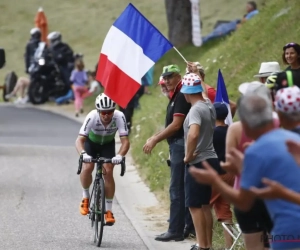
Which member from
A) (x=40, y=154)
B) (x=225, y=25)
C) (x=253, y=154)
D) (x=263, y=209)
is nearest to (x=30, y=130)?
(x=40, y=154)

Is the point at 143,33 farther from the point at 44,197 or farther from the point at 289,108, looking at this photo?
the point at 289,108

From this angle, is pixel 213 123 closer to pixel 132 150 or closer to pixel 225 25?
pixel 132 150

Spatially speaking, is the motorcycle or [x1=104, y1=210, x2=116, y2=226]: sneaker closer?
[x1=104, y1=210, x2=116, y2=226]: sneaker

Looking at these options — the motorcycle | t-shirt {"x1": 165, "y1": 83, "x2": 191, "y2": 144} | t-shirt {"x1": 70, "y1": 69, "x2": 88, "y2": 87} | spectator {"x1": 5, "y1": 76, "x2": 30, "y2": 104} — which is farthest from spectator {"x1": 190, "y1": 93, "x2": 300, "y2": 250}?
spectator {"x1": 5, "y1": 76, "x2": 30, "y2": 104}

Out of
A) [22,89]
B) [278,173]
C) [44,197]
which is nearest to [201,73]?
[44,197]

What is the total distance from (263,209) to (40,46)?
25.1 metres

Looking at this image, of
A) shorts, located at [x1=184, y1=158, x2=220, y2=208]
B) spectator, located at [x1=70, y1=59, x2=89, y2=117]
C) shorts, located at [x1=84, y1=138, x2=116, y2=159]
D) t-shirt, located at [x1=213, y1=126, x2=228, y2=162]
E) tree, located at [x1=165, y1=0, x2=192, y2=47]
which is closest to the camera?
shorts, located at [x1=184, y1=158, x2=220, y2=208]

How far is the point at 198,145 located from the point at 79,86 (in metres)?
18.0

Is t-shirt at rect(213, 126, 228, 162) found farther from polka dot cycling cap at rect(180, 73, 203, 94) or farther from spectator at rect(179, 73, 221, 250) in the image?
polka dot cycling cap at rect(180, 73, 203, 94)

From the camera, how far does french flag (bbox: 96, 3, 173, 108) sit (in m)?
11.5

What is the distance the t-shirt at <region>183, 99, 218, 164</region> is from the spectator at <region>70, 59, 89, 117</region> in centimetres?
1759

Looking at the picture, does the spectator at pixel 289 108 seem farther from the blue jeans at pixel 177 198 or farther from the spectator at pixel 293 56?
the blue jeans at pixel 177 198

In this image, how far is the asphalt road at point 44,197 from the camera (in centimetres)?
1142

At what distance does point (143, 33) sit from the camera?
11617 mm
